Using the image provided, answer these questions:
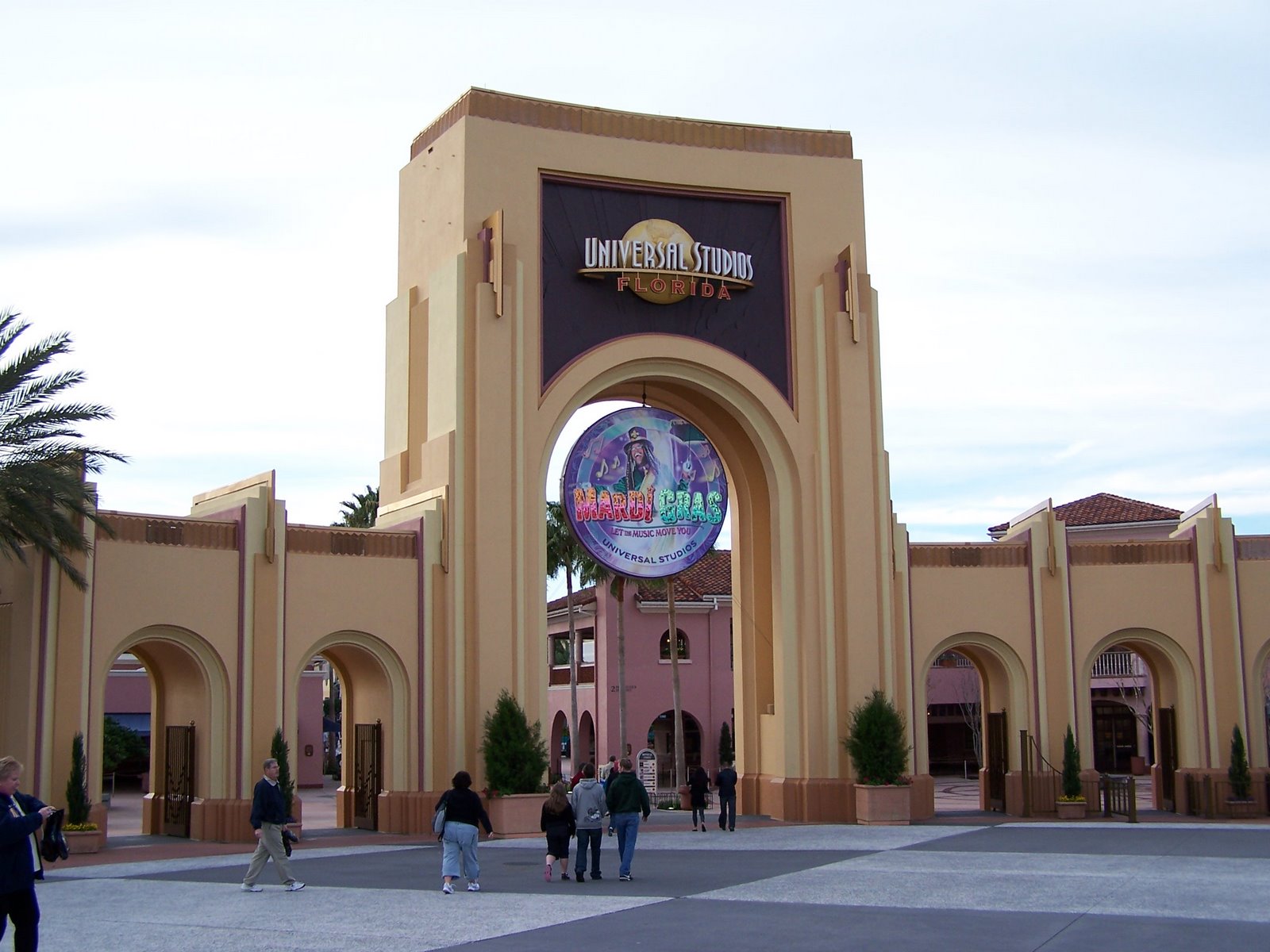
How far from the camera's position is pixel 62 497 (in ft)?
82.4

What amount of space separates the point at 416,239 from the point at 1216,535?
2057 cm

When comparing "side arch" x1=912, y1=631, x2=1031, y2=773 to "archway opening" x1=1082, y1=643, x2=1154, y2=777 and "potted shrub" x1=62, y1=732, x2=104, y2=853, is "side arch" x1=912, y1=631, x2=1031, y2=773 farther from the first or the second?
"archway opening" x1=1082, y1=643, x2=1154, y2=777

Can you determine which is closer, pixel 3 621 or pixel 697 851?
pixel 697 851

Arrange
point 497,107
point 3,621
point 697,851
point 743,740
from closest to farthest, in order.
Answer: point 697,851 < point 3,621 < point 497,107 < point 743,740

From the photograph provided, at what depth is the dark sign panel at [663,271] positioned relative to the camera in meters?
32.4

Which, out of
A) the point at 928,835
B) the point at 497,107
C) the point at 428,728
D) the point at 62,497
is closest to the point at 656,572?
the point at 428,728

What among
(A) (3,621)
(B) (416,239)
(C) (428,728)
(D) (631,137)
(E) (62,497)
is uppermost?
(D) (631,137)

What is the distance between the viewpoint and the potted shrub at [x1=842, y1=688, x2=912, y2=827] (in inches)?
1228

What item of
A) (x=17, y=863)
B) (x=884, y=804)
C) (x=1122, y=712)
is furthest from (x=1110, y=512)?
(x=17, y=863)

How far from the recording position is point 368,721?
104 ft

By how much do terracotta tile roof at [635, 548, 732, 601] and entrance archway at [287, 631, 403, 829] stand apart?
25809 mm

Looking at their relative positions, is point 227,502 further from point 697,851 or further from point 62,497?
point 697,851

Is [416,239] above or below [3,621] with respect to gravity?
above

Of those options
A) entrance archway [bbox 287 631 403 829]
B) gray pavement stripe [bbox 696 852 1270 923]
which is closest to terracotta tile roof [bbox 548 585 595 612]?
entrance archway [bbox 287 631 403 829]
